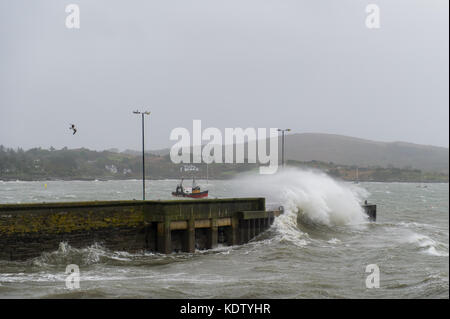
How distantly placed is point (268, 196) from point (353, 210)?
687 centimetres

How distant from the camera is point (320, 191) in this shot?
45562mm

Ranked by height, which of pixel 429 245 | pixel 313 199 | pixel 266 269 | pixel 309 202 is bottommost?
pixel 429 245

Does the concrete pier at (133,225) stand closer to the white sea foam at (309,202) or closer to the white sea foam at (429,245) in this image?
the white sea foam at (309,202)

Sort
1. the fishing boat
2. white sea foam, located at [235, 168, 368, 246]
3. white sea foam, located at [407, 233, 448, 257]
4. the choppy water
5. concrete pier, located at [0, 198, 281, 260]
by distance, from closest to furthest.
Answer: the choppy water → concrete pier, located at [0, 198, 281, 260] → white sea foam, located at [407, 233, 448, 257] → white sea foam, located at [235, 168, 368, 246] → the fishing boat

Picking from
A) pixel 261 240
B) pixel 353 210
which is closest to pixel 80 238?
pixel 261 240

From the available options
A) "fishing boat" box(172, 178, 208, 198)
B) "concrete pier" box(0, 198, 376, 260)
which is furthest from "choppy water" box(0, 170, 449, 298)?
"fishing boat" box(172, 178, 208, 198)

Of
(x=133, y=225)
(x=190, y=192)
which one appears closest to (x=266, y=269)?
(x=133, y=225)

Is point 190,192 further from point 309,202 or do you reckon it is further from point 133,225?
point 133,225

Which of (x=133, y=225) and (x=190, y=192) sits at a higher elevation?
(x=133, y=225)

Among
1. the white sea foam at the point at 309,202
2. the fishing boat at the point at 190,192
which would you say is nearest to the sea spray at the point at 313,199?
the white sea foam at the point at 309,202

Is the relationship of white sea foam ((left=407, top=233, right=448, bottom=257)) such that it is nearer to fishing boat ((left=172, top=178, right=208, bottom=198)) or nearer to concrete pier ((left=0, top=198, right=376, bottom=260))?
concrete pier ((left=0, top=198, right=376, bottom=260))

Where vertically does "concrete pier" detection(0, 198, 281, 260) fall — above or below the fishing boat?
above
